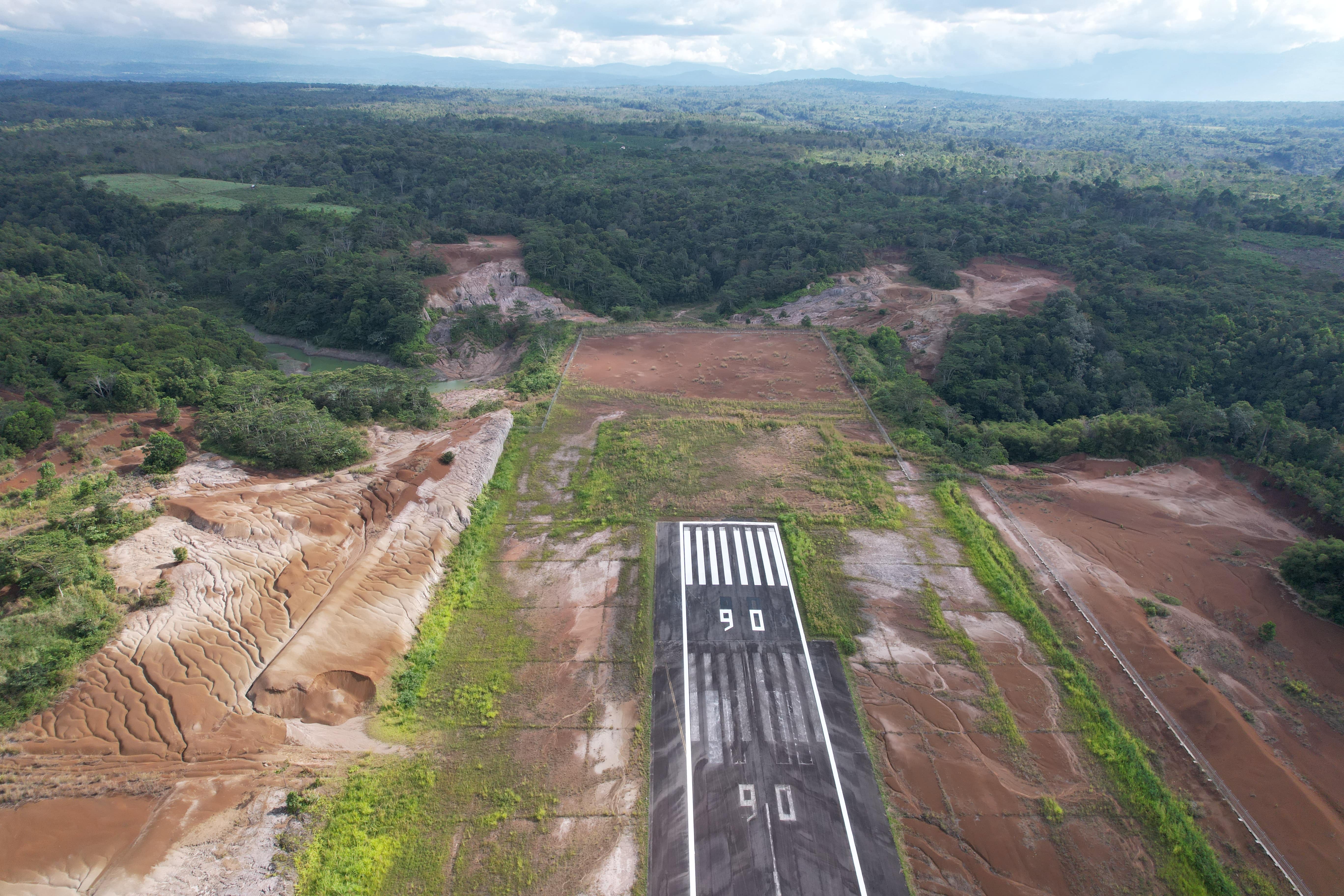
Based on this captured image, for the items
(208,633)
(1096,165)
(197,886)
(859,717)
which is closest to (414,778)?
(197,886)

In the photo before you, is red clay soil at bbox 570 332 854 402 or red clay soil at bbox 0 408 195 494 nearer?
red clay soil at bbox 0 408 195 494

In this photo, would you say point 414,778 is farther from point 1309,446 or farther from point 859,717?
point 1309,446

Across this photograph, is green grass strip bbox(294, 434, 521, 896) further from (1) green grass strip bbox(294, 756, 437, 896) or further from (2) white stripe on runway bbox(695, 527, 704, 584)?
(2) white stripe on runway bbox(695, 527, 704, 584)

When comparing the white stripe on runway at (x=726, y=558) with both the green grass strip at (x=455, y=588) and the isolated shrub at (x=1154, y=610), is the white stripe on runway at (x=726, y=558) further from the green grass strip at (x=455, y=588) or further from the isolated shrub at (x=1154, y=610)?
the isolated shrub at (x=1154, y=610)

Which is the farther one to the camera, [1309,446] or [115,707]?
[1309,446]

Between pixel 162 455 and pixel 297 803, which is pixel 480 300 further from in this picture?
pixel 297 803

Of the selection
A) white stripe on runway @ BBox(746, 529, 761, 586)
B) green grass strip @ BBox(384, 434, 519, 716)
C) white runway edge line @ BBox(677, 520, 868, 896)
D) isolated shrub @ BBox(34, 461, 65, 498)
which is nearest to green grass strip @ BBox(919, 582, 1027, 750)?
white runway edge line @ BBox(677, 520, 868, 896)
